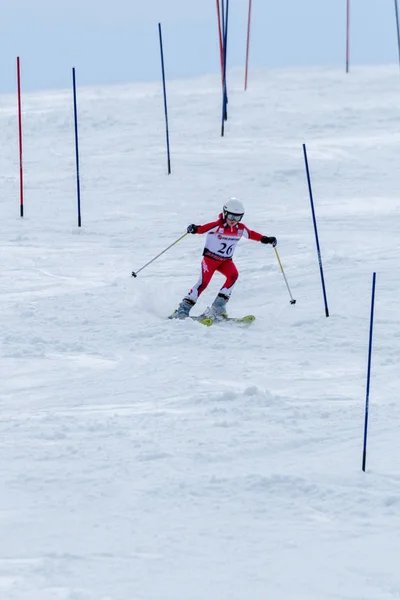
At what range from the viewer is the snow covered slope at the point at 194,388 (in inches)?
→ 197

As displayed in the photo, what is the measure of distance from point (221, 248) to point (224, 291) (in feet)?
1.36

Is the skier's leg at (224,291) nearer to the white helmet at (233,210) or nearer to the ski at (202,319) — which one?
the ski at (202,319)

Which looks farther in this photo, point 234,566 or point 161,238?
point 161,238

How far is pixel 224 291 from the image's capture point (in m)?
9.61

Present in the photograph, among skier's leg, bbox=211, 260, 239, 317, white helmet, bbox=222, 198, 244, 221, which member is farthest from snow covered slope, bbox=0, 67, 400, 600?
white helmet, bbox=222, 198, 244, 221

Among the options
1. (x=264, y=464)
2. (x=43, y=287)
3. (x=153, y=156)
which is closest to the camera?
(x=264, y=464)

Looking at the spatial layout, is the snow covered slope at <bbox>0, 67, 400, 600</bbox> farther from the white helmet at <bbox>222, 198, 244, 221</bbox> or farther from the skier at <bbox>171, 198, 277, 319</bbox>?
the white helmet at <bbox>222, 198, 244, 221</bbox>

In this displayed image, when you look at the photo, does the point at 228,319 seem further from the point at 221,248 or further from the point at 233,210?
the point at 233,210

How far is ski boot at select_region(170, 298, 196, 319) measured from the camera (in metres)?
9.50

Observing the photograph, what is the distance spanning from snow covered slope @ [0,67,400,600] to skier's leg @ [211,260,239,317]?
15.1 inches

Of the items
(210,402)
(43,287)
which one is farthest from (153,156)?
(210,402)

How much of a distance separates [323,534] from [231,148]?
13.0 m

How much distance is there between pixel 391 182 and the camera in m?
15.7

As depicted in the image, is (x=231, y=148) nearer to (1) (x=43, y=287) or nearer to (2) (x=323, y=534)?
(1) (x=43, y=287)
